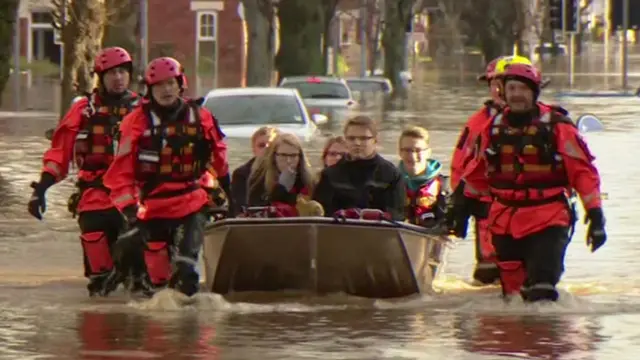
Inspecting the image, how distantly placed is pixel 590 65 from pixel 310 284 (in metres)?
94.5

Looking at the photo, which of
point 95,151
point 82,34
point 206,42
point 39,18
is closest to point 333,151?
point 95,151

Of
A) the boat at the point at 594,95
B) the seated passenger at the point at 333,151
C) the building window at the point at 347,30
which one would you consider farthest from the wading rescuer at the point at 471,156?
the building window at the point at 347,30

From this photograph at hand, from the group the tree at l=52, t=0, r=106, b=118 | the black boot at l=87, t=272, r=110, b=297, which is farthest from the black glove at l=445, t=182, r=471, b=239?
the tree at l=52, t=0, r=106, b=118

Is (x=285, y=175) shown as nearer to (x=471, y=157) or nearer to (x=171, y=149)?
(x=171, y=149)

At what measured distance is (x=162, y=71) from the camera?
12.9 m

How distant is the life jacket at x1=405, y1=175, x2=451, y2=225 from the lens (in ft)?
47.6

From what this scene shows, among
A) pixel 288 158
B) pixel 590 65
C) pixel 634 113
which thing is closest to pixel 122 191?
pixel 288 158

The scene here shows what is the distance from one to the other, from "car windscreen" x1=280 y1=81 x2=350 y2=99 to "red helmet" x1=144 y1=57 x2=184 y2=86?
3145 centimetres

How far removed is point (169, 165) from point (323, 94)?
33060 millimetres

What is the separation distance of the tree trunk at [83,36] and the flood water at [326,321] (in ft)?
48.6

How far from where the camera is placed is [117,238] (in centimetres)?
1409

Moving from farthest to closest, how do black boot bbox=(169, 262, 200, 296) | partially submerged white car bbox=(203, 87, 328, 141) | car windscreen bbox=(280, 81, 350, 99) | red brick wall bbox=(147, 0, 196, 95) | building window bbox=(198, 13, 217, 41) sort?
building window bbox=(198, 13, 217, 41) → red brick wall bbox=(147, 0, 196, 95) → car windscreen bbox=(280, 81, 350, 99) → partially submerged white car bbox=(203, 87, 328, 141) → black boot bbox=(169, 262, 200, 296)

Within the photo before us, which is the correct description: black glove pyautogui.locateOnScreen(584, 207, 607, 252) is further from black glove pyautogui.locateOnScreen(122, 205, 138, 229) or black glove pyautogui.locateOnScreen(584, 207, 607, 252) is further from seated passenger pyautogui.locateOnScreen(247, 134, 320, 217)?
black glove pyautogui.locateOnScreen(122, 205, 138, 229)

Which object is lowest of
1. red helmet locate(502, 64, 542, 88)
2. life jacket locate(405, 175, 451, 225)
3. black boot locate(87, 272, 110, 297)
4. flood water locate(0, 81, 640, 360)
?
flood water locate(0, 81, 640, 360)
